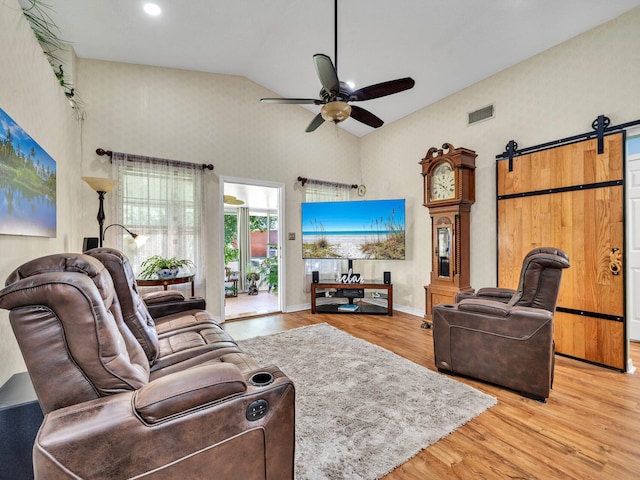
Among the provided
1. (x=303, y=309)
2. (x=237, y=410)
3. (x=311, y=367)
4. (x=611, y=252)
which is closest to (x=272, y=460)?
(x=237, y=410)

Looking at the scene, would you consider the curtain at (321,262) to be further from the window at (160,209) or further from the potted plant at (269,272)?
the potted plant at (269,272)

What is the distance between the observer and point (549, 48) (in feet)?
9.99

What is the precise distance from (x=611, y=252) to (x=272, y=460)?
3172 millimetres

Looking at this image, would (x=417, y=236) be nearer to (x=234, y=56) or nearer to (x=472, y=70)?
(x=472, y=70)

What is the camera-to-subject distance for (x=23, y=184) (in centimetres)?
174

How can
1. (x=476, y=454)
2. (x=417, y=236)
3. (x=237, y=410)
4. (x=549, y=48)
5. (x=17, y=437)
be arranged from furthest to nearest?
(x=417, y=236)
(x=549, y=48)
(x=476, y=454)
(x=17, y=437)
(x=237, y=410)

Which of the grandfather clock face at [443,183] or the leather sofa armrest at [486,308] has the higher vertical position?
the grandfather clock face at [443,183]

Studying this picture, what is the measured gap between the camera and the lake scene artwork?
60.4 inches

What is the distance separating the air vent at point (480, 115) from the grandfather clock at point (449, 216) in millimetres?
453

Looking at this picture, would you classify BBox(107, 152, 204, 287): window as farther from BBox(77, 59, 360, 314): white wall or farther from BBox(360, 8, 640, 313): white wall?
BBox(360, 8, 640, 313): white wall

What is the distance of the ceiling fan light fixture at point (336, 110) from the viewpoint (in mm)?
2287

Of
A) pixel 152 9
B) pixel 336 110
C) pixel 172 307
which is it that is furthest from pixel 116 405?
pixel 152 9

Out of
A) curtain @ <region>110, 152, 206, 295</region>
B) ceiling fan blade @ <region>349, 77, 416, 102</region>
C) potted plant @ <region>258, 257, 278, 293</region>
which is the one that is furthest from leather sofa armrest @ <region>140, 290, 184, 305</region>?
potted plant @ <region>258, 257, 278, 293</region>

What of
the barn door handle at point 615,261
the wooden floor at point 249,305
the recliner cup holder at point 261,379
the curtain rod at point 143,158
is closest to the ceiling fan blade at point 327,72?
the recliner cup holder at point 261,379
